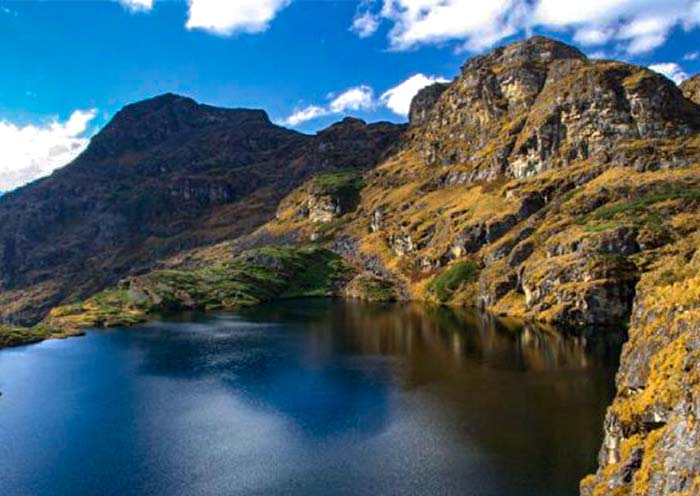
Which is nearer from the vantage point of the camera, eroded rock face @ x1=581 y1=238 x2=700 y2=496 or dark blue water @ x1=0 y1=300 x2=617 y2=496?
eroded rock face @ x1=581 y1=238 x2=700 y2=496

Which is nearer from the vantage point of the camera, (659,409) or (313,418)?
(659,409)

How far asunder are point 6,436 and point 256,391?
42672 mm

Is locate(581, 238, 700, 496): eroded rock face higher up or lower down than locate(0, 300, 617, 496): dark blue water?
higher up

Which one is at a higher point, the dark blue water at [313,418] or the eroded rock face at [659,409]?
the eroded rock face at [659,409]

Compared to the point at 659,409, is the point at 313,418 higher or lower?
lower

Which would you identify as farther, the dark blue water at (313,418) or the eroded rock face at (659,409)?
the dark blue water at (313,418)

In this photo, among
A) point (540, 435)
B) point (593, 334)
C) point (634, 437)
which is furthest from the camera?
point (593, 334)

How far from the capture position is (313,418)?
329 feet

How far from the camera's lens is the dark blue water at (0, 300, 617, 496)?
245 ft

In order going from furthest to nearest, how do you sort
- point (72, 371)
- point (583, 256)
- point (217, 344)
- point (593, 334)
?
1. point (583, 256)
2. point (217, 344)
3. point (593, 334)
4. point (72, 371)

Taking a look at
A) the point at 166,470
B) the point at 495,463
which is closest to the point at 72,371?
the point at 166,470

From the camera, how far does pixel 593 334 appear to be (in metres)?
164

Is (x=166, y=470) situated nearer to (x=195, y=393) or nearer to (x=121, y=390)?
(x=195, y=393)

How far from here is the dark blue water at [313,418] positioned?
7459 cm
